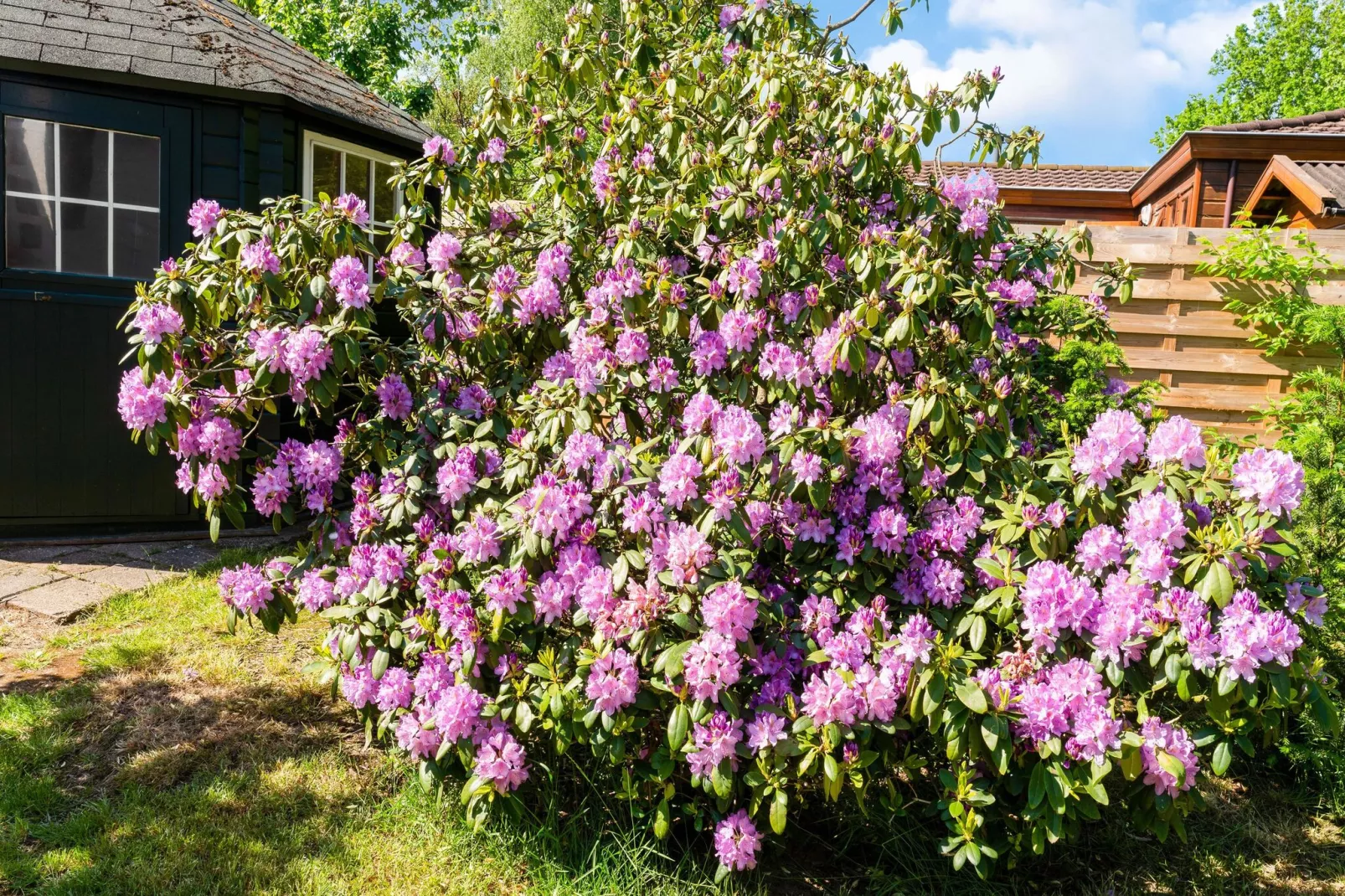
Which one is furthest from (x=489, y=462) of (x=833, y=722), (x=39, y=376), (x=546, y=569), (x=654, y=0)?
(x=39, y=376)

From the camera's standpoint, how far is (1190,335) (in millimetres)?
5871

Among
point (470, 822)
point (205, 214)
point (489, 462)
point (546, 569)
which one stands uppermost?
point (205, 214)

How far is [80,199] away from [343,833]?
459cm

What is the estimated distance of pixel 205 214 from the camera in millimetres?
2990

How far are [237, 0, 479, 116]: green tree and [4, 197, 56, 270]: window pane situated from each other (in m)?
6.06

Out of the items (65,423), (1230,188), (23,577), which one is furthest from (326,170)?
(1230,188)

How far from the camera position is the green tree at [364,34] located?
1143cm

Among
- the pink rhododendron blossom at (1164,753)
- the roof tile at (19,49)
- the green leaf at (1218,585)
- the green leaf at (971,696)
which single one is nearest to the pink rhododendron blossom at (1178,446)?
the green leaf at (1218,585)

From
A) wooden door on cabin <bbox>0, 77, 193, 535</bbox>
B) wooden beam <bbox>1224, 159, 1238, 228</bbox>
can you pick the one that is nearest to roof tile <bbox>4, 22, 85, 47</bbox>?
wooden door on cabin <bbox>0, 77, 193, 535</bbox>

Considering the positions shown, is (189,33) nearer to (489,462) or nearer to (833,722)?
(489,462)

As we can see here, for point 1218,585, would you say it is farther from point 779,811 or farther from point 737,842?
point 737,842

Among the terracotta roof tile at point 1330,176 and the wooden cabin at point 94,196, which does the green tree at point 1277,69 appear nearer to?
the terracotta roof tile at point 1330,176

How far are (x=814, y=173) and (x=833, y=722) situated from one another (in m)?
1.60

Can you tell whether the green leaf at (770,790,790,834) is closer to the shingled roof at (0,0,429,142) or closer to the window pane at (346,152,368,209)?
the shingled roof at (0,0,429,142)
